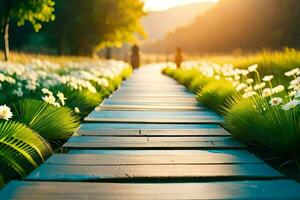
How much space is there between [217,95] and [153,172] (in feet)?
14.6

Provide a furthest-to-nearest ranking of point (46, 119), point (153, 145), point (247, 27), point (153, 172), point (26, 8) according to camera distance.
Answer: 1. point (247, 27)
2. point (26, 8)
3. point (46, 119)
4. point (153, 145)
5. point (153, 172)

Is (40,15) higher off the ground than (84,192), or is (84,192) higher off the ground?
(40,15)

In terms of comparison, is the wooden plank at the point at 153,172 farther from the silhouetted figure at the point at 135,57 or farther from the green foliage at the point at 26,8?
the silhouetted figure at the point at 135,57

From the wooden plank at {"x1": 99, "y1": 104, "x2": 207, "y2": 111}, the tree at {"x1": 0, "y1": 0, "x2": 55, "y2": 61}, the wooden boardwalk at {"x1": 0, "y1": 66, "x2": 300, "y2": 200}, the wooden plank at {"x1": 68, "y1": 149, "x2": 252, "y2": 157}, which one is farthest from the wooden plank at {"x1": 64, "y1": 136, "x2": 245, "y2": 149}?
the tree at {"x1": 0, "y1": 0, "x2": 55, "y2": 61}

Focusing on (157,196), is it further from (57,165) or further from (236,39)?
(236,39)

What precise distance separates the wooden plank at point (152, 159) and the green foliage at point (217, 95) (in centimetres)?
304

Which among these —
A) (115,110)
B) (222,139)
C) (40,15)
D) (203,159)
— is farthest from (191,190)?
(40,15)

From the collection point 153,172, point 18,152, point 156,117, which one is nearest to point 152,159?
point 153,172

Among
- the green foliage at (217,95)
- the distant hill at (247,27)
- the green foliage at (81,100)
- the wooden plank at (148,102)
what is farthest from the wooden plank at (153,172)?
the distant hill at (247,27)

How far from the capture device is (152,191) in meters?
2.94

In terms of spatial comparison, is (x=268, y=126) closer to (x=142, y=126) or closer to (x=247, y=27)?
(x=142, y=126)

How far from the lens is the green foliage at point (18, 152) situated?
3.29m

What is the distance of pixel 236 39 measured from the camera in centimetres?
5809

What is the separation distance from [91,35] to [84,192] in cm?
3308
